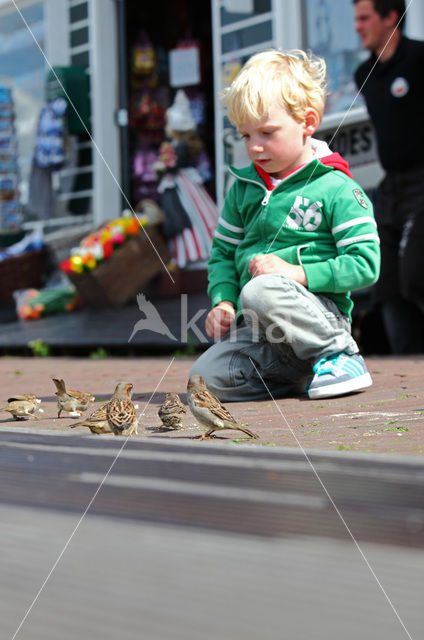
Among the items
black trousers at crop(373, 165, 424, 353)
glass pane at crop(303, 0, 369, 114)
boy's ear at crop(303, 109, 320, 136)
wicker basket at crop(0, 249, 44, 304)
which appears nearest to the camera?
boy's ear at crop(303, 109, 320, 136)

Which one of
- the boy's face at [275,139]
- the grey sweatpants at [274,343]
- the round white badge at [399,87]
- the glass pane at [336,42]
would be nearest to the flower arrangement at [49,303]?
the glass pane at [336,42]

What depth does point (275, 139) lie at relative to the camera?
3100 millimetres

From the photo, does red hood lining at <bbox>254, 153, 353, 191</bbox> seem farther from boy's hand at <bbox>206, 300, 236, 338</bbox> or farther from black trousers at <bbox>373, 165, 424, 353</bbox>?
black trousers at <bbox>373, 165, 424, 353</bbox>

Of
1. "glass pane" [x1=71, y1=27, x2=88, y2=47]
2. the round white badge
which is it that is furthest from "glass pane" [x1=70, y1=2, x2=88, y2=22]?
the round white badge

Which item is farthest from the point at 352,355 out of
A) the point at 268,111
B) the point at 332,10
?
the point at 332,10

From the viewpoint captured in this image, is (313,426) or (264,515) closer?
(264,515)

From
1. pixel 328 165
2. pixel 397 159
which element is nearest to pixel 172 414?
pixel 328 165

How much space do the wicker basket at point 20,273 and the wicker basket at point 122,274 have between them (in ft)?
4.35

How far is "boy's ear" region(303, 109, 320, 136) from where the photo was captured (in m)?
3.15

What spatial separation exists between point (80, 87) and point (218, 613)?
839 centimetres

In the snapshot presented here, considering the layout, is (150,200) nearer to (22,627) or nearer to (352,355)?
(352,355)

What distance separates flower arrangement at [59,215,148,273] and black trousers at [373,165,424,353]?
119 inches

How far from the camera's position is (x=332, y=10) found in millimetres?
7020

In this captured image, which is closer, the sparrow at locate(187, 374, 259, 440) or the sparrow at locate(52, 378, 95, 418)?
the sparrow at locate(187, 374, 259, 440)
